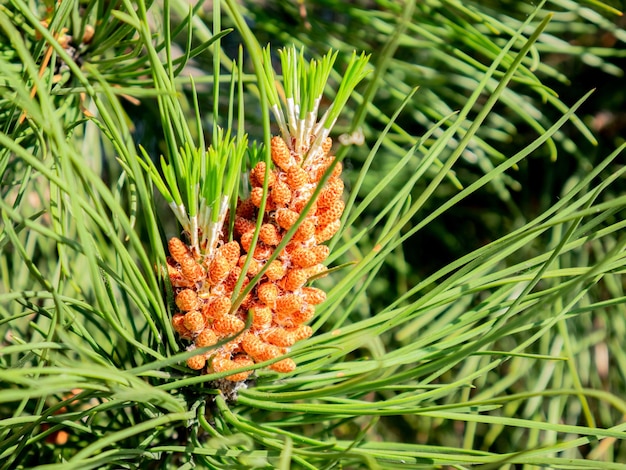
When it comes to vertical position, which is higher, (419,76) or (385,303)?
(419,76)

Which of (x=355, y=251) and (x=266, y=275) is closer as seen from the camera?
(x=266, y=275)

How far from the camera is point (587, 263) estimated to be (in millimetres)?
840

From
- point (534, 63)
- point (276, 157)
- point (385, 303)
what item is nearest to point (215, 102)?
point (276, 157)

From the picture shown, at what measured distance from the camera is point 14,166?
1.88 ft

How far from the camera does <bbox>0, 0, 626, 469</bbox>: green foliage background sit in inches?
13.9

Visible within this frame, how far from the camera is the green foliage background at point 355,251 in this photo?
352 millimetres

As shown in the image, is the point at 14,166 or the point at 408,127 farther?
the point at 408,127

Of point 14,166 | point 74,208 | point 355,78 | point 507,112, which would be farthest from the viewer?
point 507,112

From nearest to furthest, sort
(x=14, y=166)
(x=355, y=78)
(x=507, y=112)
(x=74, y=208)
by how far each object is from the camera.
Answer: (x=74, y=208)
(x=355, y=78)
(x=14, y=166)
(x=507, y=112)

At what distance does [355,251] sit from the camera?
715mm

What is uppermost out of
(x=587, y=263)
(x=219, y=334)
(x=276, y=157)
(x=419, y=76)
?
(x=419, y=76)

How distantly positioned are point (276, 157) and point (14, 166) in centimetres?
28

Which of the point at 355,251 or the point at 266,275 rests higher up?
the point at 355,251

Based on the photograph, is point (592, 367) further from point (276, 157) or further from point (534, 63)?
point (276, 157)
